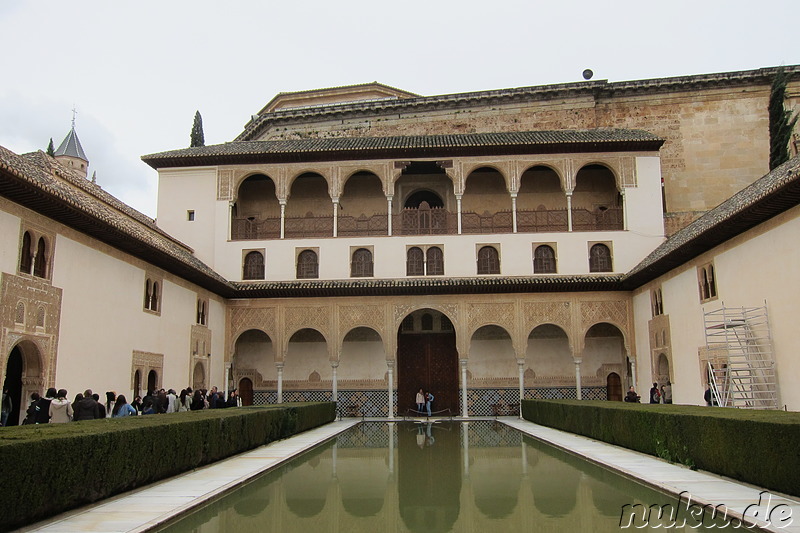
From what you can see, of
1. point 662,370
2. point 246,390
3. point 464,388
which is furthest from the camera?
point 246,390

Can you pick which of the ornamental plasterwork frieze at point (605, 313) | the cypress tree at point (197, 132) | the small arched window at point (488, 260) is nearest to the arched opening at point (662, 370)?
the ornamental plasterwork frieze at point (605, 313)

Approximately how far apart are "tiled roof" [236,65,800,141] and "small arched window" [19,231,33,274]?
22022mm

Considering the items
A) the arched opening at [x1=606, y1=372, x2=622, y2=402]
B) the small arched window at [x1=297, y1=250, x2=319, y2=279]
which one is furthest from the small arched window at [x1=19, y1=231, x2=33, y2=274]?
the arched opening at [x1=606, y1=372, x2=622, y2=402]

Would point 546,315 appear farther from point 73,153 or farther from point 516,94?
point 73,153

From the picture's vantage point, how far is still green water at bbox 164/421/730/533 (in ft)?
21.9

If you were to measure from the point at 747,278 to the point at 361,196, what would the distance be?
48.7 feet

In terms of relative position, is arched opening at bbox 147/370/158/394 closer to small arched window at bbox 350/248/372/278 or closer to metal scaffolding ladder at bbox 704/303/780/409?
small arched window at bbox 350/248/372/278

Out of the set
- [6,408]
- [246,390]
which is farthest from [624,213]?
[6,408]

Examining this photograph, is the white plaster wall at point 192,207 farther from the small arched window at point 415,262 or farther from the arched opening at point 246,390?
the small arched window at point 415,262

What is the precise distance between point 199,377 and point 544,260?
11810 mm

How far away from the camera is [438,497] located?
825cm

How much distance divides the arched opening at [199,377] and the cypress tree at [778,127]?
847 inches

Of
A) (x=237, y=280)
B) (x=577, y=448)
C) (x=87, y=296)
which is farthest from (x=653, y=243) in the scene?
(x=87, y=296)

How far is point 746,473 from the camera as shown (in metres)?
8.53
